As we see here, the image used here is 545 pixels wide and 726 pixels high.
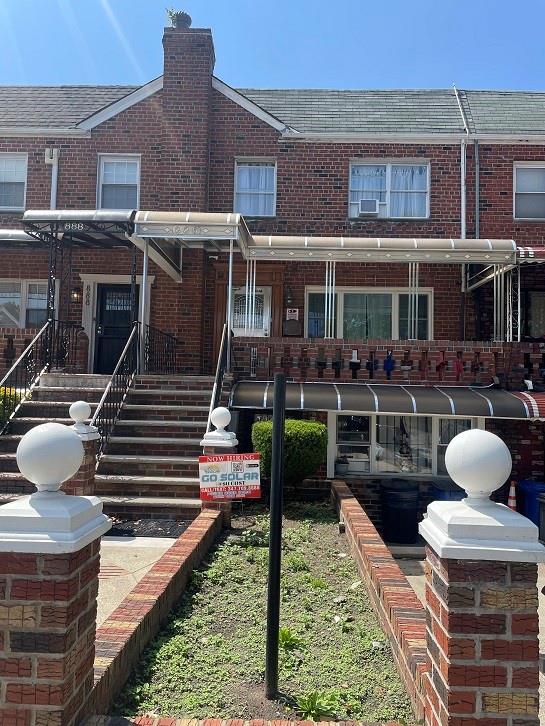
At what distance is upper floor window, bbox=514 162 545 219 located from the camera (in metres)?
12.8

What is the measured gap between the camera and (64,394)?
30.6 ft

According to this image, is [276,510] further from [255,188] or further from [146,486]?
[255,188]

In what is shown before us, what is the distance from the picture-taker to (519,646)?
2193 millimetres

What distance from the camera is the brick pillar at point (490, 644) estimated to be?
2.19 m

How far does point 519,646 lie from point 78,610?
189 cm

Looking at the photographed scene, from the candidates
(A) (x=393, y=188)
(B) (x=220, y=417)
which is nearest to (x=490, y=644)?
(B) (x=220, y=417)

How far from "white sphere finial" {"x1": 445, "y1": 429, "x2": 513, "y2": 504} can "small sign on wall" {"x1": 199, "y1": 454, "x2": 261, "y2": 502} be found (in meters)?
3.53

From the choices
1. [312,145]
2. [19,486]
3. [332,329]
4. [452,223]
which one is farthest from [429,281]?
[19,486]

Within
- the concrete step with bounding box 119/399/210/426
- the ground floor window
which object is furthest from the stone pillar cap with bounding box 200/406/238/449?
the ground floor window

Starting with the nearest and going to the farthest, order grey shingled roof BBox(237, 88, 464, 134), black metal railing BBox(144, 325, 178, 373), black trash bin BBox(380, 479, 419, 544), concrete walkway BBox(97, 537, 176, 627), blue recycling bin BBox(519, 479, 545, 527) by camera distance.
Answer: concrete walkway BBox(97, 537, 176, 627), black trash bin BBox(380, 479, 419, 544), blue recycling bin BBox(519, 479, 545, 527), black metal railing BBox(144, 325, 178, 373), grey shingled roof BBox(237, 88, 464, 134)

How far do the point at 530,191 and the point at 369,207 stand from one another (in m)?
3.88

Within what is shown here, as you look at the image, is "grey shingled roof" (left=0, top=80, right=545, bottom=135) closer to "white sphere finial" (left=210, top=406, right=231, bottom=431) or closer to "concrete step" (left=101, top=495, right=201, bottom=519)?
"white sphere finial" (left=210, top=406, right=231, bottom=431)

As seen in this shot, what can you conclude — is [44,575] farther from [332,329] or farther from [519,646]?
[332,329]

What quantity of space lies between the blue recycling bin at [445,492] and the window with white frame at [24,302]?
9.71 meters
